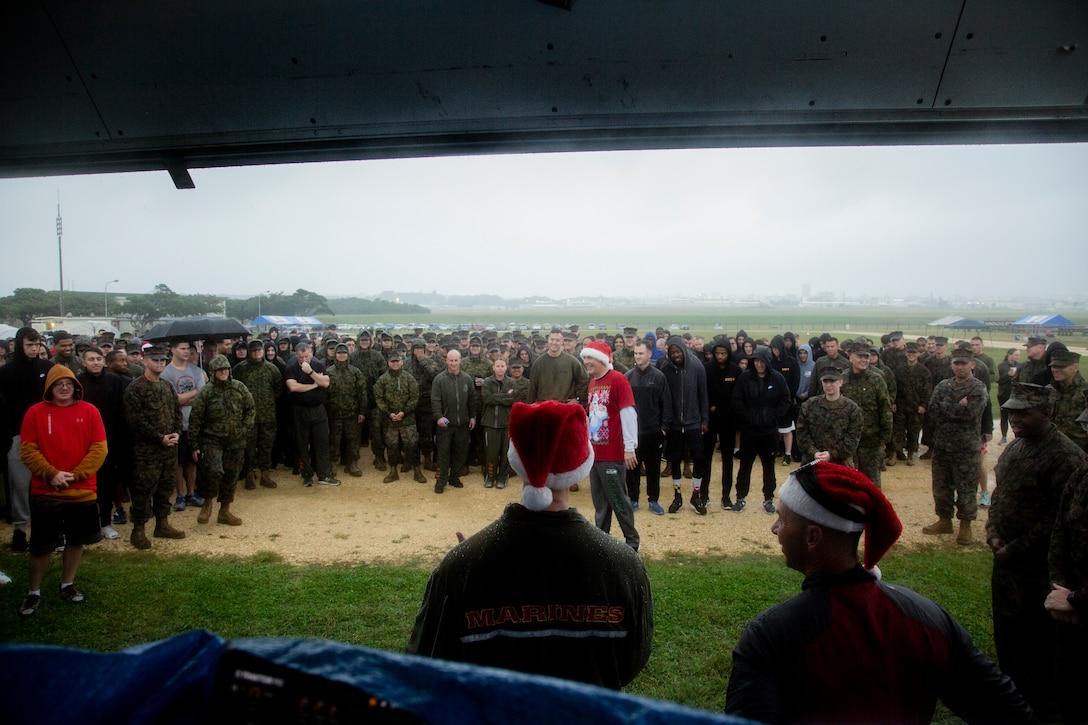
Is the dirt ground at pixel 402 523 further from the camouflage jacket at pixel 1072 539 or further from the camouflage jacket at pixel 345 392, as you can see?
the camouflage jacket at pixel 1072 539

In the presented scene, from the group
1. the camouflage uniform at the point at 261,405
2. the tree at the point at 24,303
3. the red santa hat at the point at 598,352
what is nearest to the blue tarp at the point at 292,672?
the tree at the point at 24,303

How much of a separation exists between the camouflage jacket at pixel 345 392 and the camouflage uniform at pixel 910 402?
9.20 m

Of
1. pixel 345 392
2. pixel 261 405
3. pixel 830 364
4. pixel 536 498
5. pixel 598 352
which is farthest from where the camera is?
pixel 345 392

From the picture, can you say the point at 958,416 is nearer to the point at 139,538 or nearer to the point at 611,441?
the point at 611,441

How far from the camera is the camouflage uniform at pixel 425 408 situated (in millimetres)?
10125

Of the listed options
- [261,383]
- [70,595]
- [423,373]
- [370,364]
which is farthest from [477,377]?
[70,595]

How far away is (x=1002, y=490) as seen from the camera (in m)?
3.84

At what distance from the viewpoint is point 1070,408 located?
20.9ft

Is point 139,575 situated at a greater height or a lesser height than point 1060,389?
lesser

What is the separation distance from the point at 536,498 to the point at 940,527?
6.49m

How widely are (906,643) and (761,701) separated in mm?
465

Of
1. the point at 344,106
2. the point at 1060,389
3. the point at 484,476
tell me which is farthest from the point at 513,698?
the point at 484,476

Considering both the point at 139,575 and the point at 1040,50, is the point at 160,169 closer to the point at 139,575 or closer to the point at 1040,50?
the point at 1040,50

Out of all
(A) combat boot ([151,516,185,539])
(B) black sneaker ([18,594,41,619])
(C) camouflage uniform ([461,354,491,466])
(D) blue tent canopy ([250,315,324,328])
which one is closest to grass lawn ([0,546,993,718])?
(B) black sneaker ([18,594,41,619])
